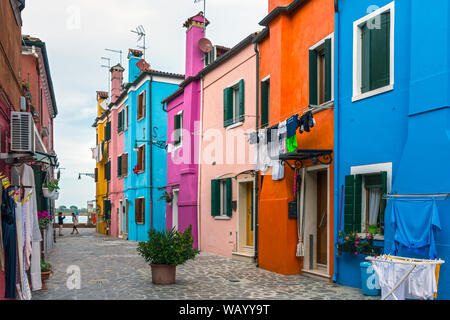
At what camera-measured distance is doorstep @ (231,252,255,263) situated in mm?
12850

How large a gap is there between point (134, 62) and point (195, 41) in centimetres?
973

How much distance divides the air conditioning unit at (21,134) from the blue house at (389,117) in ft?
18.8

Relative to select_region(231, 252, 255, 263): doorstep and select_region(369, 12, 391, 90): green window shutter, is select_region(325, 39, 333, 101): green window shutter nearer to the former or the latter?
select_region(369, 12, 391, 90): green window shutter

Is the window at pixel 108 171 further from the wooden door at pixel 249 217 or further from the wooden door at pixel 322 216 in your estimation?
the wooden door at pixel 322 216

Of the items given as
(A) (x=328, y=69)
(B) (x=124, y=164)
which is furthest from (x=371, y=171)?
(B) (x=124, y=164)

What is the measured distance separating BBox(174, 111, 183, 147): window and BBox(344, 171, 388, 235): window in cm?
1125

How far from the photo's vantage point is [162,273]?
9359 mm

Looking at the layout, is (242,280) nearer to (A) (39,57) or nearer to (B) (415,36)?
(B) (415,36)

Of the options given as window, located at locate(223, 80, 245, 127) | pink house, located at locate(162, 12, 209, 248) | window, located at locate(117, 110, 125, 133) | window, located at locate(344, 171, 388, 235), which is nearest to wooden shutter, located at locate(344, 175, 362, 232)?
window, located at locate(344, 171, 388, 235)

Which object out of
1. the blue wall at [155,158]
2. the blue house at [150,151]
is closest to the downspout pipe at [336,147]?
the blue house at [150,151]

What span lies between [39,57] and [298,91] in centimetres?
972

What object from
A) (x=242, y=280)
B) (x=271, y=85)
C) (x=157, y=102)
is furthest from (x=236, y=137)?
(x=157, y=102)

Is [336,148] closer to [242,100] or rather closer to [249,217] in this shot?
[242,100]

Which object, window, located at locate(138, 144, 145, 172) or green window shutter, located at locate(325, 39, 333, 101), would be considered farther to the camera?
window, located at locate(138, 144, 145, 172)
